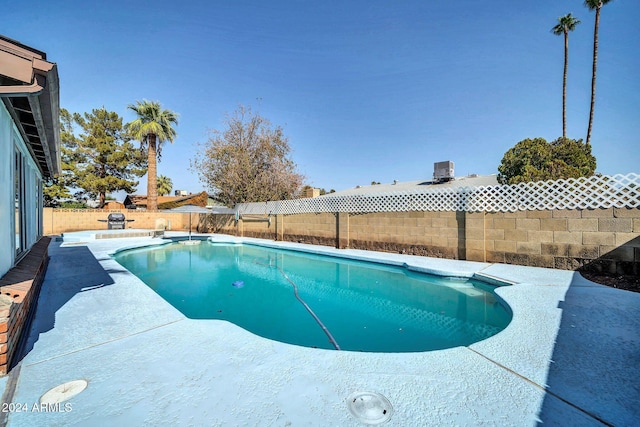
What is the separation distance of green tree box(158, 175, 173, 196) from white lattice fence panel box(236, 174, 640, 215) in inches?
1500

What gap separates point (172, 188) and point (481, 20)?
48.3 meters

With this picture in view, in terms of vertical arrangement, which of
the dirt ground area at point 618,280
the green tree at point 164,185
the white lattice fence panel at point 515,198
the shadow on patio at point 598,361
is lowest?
the dirt ground area at point 618,280

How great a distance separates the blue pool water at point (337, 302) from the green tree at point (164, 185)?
36.0 meters

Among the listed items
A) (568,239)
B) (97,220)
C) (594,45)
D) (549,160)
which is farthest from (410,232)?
(97,220)

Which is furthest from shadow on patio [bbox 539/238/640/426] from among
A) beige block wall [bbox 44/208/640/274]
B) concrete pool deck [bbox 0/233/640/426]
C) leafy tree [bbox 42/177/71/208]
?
leafy tree [bbox 42/177/71/208]

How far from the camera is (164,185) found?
42.2 m

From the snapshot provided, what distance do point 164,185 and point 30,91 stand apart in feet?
148

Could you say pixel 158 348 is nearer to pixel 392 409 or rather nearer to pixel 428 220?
pixel 392 409

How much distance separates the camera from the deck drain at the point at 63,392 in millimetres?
1847

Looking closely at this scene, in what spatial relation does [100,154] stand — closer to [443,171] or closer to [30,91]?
[30,91]

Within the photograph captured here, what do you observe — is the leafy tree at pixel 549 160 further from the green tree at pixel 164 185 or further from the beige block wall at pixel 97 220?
the green tree at pixel 164 185

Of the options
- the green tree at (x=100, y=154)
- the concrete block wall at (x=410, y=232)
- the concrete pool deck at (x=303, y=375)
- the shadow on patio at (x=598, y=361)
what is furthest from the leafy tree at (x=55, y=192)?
the shadow on patio at (x=598, y=361)

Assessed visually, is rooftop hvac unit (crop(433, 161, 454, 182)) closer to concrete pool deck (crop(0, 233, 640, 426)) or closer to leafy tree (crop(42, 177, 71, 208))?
concrete pool deck (crop(0, 233, 640, 426))

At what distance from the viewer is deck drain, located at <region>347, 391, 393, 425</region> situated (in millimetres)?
1656
